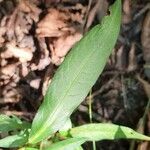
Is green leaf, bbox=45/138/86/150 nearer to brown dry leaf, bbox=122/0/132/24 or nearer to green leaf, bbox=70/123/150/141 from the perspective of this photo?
green leaf, bbox=70/123/150/141

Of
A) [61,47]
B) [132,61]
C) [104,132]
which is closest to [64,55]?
[61,47]

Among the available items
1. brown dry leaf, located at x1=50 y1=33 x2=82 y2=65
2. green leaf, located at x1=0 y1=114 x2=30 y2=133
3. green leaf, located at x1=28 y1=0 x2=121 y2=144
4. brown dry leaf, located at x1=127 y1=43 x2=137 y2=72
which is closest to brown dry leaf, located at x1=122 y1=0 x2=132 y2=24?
brown dry leaf, located at x1=127 y1=43 x2=137 y2=72

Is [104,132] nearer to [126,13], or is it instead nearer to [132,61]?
[132,61]

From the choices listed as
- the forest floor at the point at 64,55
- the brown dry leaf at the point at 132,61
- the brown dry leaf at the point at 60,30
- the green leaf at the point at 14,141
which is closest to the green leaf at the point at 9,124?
the green leaf at the point at 14,141

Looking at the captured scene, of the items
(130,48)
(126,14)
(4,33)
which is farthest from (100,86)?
(4,33)

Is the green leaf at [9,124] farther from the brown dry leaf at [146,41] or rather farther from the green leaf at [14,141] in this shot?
the brown dry leaf at [146,41]

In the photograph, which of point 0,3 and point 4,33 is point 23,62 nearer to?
point 4,33

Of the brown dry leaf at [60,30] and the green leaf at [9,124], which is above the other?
the brown dry leaf at [60,30]
